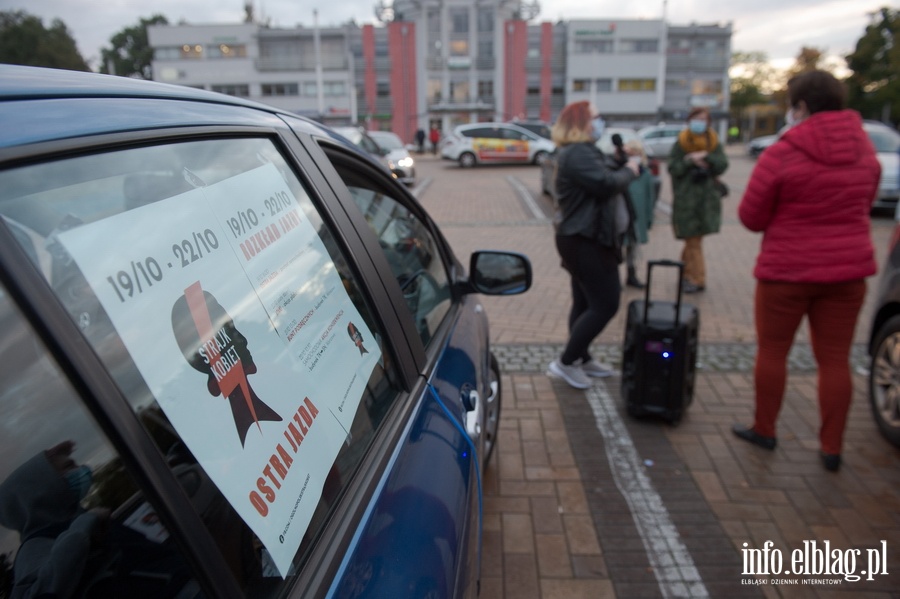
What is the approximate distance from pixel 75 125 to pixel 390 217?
5.07 ft

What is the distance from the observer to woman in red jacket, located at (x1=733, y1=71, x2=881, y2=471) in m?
2.80

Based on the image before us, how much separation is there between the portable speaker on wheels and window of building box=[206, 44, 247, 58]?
2486 inches

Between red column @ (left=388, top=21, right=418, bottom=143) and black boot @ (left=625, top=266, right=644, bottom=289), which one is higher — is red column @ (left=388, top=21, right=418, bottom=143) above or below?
above

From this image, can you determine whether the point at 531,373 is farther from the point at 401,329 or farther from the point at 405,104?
the point at 405,104

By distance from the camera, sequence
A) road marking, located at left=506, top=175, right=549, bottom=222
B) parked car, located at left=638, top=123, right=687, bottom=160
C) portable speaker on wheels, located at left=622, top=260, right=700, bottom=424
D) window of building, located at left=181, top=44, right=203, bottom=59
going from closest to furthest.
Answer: portable speaker on wheels, located at left=622, top=260, right=700, bottom=424 → road marking, located at left=506, top=175, right=549, bottom=222 → parked car, located at left=638, top=123, right=687, bottom=160 → window of building, located at left=181, top=44, right=203, bottom=59

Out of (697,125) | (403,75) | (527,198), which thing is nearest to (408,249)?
(697,125)

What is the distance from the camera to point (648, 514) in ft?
9.49

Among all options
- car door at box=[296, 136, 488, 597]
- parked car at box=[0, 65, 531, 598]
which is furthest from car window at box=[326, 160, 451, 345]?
parked car at box=[0, 65, 531, 598]

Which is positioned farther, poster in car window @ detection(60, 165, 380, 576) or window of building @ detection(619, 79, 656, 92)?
window of building @ detection(619, 79, 656, 92)

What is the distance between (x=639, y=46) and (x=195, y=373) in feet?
224

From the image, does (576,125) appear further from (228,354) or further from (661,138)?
(661,138)

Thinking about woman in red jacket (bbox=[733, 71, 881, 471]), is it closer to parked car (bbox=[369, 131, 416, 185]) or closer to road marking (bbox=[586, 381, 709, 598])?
road marking (bbox=[586, 381, 709, 598])

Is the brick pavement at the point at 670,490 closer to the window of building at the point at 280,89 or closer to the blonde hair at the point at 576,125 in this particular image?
the blonde hair at the point at 576,125

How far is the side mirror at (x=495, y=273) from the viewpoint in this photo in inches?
A: 101
